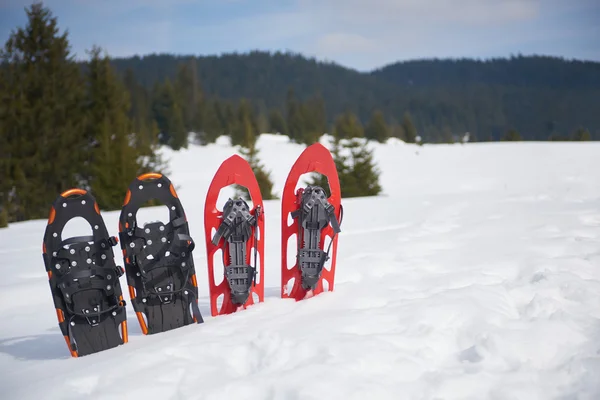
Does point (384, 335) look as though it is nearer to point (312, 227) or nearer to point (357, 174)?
point (312, 227)

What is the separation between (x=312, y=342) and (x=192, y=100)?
57.2 m

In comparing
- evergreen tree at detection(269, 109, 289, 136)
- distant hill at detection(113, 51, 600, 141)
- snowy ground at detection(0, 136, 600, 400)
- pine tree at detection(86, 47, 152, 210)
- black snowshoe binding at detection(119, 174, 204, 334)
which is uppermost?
distant hill at detection(113, 51, 600, 141)

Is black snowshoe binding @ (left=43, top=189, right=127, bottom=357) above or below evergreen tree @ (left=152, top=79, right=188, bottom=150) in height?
below

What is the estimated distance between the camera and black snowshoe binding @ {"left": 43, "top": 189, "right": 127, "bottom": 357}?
3.46 meters

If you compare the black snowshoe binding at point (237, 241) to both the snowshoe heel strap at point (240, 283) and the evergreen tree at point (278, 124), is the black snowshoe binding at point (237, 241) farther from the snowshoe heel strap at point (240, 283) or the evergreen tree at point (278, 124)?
the evergreen tree at point (278, 124)

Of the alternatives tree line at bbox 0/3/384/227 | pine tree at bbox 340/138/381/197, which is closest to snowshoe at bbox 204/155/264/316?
tree line at bbox 0/3/384/227

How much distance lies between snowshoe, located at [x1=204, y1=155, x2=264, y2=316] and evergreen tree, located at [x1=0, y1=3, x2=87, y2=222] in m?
17.1

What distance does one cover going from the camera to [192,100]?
57406 millimetres

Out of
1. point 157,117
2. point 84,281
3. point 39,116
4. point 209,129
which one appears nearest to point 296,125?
point 209,129

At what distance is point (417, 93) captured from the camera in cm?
12962

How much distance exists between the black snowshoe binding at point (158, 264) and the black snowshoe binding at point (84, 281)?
174mm

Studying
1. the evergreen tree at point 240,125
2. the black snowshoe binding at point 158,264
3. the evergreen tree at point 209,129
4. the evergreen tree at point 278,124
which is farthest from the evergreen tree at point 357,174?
the evergreen tree at point 278,124

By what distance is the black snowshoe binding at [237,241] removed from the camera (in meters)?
4.05

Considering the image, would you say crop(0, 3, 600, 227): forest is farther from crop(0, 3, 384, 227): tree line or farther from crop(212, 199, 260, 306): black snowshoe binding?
crop(212, 199, 260, 306): black snowshoe binding
